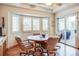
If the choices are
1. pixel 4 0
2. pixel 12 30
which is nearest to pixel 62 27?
pixel 12 30

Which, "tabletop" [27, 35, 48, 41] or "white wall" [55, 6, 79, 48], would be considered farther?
→ "tabletop" [27, 35, 48, 41]

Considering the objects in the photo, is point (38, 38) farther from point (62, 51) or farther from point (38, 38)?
point (62, 51)

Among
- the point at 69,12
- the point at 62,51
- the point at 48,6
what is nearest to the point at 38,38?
the point at 62,51

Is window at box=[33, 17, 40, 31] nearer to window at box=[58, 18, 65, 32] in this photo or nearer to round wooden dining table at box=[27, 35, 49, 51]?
round wooden dining table at box=[27, 35, 49, 51]

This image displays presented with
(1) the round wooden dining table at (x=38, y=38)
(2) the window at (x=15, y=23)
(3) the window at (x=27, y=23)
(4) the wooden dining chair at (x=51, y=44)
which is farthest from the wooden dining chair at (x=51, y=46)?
(2) the window at (x=15, y=23)

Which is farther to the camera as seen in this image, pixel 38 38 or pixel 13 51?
pixel 38 38

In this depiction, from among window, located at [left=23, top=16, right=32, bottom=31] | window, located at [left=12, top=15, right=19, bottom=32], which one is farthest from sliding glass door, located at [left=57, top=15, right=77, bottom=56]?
window, located at [left=12, top=15, right=19, bottom=32]

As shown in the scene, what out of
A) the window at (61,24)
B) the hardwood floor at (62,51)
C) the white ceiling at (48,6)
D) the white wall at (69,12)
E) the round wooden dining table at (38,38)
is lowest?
the hardwood floor at (62,51)

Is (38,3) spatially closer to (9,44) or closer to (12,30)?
(12,30)

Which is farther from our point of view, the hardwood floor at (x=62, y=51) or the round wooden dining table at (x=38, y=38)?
the round wooden dining table at (x=38, y=38)

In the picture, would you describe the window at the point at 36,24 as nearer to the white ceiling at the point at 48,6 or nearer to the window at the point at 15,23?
the white ceiling at the point at 48,6

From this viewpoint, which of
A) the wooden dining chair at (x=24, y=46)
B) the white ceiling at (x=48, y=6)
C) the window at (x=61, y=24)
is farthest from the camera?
the window at (x=61, y=24)

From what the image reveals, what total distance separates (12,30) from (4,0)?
53cm

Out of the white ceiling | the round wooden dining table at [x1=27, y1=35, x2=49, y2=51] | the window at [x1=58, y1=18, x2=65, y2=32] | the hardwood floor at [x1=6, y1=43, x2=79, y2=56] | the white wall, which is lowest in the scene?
the hardwood floor at [x1=6, y1=43, x2=79, y2=56]
